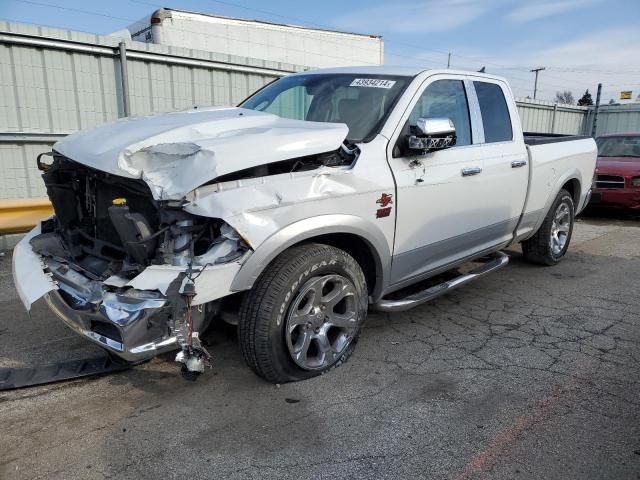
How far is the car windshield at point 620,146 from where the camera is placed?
32.9 ft

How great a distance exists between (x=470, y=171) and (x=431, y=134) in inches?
34.1

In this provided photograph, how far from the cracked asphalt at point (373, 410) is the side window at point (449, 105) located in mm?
1588

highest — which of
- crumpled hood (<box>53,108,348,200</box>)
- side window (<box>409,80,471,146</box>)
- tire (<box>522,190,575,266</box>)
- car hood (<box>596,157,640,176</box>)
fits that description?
side window (<box>409,80,471,146</box>)

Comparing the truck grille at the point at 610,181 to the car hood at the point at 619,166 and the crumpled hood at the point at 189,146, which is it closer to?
the car hood at the point at 619,166

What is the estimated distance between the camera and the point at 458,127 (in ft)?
13.7

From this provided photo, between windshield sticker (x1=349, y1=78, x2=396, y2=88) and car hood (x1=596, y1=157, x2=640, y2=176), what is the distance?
7.06 m

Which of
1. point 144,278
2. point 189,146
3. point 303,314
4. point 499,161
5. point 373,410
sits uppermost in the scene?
point 189,146

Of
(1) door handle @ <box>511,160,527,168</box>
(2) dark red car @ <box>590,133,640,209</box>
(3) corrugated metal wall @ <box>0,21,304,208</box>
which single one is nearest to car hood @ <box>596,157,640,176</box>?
(2) dark red car @ <box>590,133,640,209</box>

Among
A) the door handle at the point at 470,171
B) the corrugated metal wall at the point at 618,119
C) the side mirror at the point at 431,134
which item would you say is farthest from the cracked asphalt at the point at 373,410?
the corrugated metal wall at the point at 618,119

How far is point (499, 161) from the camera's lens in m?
4.44

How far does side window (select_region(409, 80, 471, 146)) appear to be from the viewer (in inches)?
152

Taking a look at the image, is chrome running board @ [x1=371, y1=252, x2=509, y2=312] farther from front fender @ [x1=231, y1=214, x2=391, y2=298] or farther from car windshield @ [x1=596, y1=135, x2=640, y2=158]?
car windshield @ [x1=596, y1=135, x2=640, y2=158]

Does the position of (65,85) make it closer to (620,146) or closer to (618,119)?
(620,146)

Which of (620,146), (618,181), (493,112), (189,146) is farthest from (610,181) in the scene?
(189,146)
